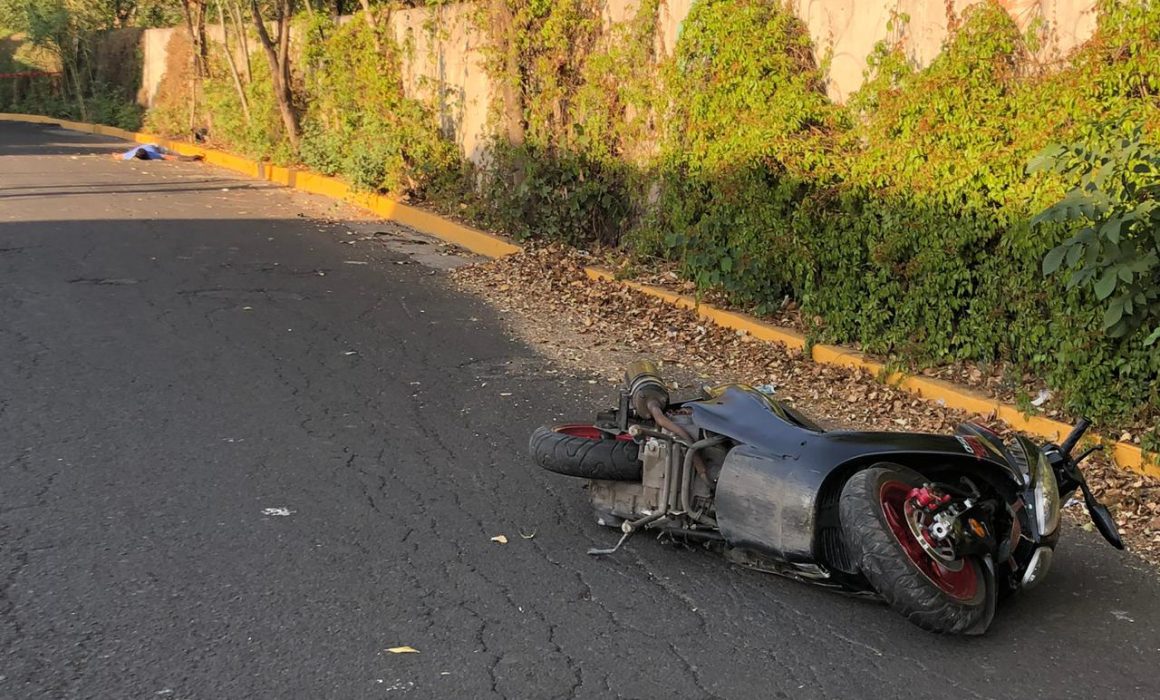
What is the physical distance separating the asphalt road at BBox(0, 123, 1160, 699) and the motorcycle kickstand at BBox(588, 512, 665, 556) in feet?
0.18

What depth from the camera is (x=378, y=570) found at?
4.48m

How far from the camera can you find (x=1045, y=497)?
402cm

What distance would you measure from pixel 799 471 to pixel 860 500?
283 mm

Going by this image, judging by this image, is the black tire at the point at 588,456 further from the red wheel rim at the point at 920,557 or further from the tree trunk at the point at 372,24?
the tree trunk at the point at 372,24

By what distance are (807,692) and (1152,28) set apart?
182 inches

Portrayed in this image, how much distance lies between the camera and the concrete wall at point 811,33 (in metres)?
7.10

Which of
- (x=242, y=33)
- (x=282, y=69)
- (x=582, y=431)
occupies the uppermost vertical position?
(x=242, y=33)

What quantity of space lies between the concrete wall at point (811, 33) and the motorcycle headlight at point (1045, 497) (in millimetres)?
3914

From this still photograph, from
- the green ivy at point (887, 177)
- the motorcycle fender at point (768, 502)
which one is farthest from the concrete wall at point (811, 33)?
the motorcycle fender at point (768, 502)

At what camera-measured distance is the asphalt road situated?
148 inches

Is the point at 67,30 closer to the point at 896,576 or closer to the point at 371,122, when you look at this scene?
the point at 371,122

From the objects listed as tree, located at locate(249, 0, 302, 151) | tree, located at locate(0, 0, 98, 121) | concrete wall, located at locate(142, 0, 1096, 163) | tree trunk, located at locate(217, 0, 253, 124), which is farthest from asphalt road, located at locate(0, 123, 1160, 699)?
tree, located at locate(0, 0, 98, 121)

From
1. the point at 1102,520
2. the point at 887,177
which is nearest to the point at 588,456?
the point at 1102,520

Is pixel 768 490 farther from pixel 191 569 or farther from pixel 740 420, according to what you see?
pixel 191 569
